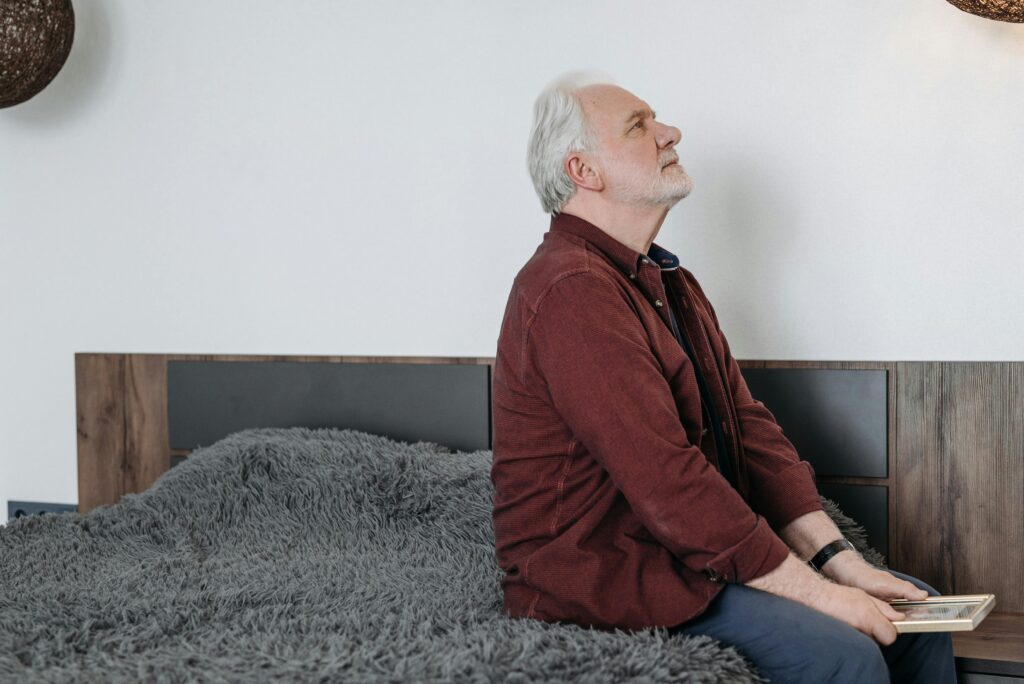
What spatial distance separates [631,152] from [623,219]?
4.2 inches

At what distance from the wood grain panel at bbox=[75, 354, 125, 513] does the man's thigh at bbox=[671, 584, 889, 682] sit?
1772 millimetres

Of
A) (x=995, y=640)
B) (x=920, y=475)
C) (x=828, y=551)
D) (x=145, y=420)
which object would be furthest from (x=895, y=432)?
(x=145, y=420)

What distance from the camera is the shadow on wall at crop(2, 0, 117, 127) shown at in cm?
259

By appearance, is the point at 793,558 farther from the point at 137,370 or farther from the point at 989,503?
the point at 137,370

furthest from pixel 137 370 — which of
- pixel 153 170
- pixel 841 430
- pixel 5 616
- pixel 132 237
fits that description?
pixel 841 430

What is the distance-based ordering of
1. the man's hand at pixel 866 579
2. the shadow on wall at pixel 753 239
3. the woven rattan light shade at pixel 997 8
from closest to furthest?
the man's hand at pixel 866 579 < the woven rattan light shade at pixel 997 8 < the shadow on wall at pixel 753 239

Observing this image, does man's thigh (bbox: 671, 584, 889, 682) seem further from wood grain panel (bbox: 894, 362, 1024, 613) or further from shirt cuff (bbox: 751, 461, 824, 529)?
wood grain panel (bbox: 894, 362, 1024, 613)

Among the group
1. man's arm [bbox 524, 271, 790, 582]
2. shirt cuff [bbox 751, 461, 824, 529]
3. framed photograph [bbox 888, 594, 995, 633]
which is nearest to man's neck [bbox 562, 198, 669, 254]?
man's arm [bbox 524, 271, 790, 582]

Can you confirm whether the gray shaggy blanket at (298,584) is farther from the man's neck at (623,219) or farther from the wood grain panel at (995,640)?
the man's neck at (623,219)

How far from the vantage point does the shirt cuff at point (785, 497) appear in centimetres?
159

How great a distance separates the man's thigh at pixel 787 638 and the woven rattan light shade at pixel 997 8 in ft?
3.77

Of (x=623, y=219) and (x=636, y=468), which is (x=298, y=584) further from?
(x=623, y=219)

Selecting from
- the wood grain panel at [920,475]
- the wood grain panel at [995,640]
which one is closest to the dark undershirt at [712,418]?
the wood grain panel at [995,640]

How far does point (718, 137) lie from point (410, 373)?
0.86m
